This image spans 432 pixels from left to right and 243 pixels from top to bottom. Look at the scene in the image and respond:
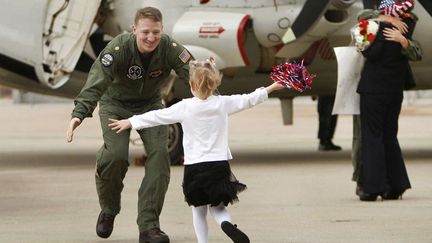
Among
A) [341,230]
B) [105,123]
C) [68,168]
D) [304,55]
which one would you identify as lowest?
[68,168]

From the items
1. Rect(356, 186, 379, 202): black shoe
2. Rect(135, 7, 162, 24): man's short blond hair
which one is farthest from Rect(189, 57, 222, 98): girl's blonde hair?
Rect(356, 186, 379, 202): black shoe

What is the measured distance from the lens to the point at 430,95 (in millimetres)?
57000

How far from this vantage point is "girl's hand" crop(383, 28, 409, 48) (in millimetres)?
11727

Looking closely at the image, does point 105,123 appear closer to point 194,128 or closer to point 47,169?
point 194,128

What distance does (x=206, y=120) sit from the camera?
8.41 m

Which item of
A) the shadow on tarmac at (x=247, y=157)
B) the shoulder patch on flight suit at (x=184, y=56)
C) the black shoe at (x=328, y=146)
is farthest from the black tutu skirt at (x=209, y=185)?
the black shoe at (x=328, y=146)

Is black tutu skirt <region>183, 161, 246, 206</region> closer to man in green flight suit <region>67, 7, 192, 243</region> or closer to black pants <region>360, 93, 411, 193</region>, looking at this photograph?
man in green flight suit <region>67, 7, 192, 243</region>

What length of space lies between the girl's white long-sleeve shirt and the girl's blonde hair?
0.12 metres

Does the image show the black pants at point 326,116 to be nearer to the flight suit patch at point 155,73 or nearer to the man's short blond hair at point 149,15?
the flight suit patch at point 155,73

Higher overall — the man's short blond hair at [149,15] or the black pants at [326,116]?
the man's short blond hair at [149,15]

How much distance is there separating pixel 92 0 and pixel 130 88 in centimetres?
719

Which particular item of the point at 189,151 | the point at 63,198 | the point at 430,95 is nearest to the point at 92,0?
the point at 63,198

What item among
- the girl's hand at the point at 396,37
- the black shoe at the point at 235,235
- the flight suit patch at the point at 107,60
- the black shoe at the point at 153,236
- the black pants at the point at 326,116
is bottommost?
the black pants at the point at 326,116

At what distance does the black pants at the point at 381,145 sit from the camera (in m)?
11.9
